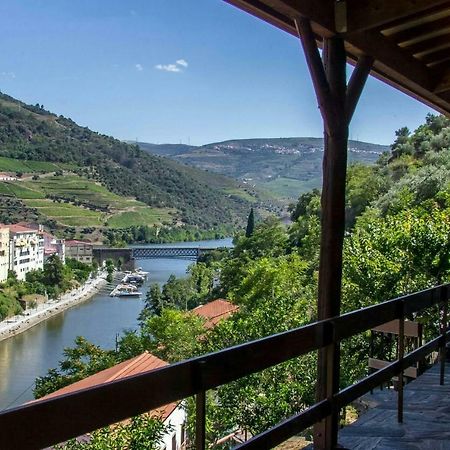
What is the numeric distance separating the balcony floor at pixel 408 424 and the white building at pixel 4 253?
63996 mm

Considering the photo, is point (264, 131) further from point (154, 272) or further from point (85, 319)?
point (85, 319)

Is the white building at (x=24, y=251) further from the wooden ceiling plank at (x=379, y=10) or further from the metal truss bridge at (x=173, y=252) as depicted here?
the wooden ceiling plank at (x=379, y=10)

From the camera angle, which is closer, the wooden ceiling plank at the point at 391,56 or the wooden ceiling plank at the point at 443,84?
the wooden ceiling plank at the point at 391,56

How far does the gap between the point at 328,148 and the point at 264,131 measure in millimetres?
128097

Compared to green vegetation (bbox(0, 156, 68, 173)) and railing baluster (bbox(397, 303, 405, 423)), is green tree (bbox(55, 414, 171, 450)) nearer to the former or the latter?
railing baluster (bbox(397, 303, 405, 423))

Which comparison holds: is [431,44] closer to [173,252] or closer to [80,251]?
[173,252]

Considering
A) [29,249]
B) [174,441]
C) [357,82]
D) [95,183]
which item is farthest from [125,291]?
[357,82]

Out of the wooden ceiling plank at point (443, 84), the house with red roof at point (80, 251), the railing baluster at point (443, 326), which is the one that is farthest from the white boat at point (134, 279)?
the wooden ceiling plank at point (443, 84)

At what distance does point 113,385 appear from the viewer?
4.13 ft

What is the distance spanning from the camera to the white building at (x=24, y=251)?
66.1m

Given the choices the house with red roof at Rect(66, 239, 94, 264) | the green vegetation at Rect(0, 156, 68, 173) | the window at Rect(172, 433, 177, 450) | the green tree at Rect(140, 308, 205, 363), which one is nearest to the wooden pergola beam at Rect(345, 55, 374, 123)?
the window at Rect(172, 433, 177, 450)

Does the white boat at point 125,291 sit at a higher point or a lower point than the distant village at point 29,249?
lower

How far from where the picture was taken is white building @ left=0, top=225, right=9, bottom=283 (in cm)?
6331

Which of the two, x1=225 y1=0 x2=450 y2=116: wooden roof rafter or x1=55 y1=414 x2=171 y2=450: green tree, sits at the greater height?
x1=225 y1=0 x2=450 y2=116: wooden roof rafter
